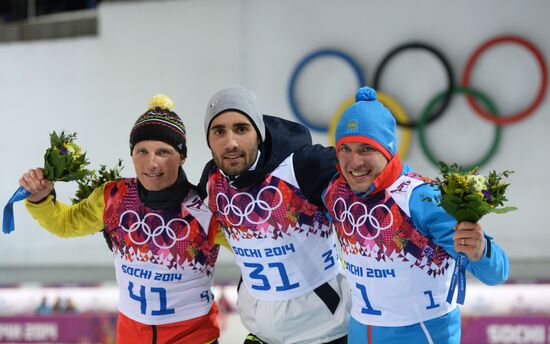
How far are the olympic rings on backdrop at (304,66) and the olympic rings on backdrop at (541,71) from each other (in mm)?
1229

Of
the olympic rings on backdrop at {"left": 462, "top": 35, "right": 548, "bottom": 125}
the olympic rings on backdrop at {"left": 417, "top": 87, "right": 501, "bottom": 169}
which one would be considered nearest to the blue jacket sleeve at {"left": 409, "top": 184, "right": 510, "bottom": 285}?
the olympic rings on backdrop at {"left": 417, "top": 87, "right": 501, "bottom": 169}

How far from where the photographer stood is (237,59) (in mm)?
7633

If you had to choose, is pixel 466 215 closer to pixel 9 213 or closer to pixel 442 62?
pixel 9 213

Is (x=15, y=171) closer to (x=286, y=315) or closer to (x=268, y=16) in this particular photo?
(x=268, y=16)

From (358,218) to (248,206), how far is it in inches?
18.4

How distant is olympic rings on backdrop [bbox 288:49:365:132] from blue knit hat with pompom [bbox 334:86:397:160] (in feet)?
16.7

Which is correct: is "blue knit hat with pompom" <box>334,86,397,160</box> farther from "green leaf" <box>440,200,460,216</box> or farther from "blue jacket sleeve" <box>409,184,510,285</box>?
"green leaf" <box>440,200,460,216</box>

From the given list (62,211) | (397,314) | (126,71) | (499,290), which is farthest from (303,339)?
(126,71)

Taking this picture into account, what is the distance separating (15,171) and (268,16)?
12.7 feet

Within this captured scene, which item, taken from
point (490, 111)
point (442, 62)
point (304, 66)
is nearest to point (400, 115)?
point (442, 62)

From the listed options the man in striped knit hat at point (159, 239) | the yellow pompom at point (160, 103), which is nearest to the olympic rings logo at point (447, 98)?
the yellow pompom at point (160, 103)

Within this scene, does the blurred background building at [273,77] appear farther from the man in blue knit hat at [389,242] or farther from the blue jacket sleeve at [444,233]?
the blue jacket sleeve at [444,233]

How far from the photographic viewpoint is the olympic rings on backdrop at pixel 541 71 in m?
6.87

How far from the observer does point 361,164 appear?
220 centimetres
